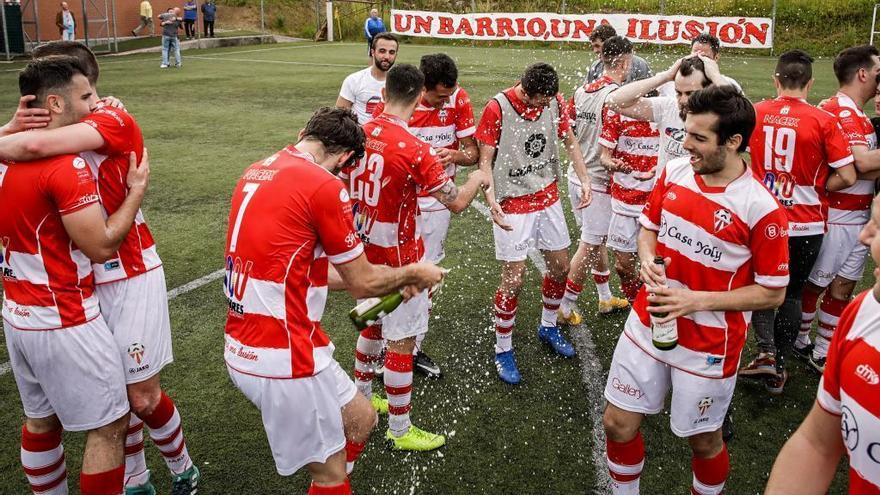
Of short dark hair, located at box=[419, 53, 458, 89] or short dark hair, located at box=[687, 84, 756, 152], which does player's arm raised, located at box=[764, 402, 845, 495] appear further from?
short dark hair, located at box=[419, 53, 458, 89]

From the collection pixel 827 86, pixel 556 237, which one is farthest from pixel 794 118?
pixel 827 86

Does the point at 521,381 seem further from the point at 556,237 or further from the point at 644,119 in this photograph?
the point at 644,119

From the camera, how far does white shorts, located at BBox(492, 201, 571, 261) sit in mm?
5660

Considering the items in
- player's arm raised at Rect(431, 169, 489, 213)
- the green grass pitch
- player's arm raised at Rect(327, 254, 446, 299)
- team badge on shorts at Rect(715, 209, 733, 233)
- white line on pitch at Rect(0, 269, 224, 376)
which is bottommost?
the green grass pitch

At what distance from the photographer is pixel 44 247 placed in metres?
3.28

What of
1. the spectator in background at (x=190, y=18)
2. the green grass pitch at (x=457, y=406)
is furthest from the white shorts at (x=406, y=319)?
the spectator in background at (x=190, y=18)

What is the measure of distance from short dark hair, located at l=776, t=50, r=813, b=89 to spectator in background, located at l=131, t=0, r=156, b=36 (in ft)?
118

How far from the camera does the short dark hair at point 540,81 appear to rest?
207 inches

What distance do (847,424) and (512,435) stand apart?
9.89 feet

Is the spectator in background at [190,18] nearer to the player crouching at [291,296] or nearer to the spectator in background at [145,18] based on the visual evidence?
the spectator in background at [145,18]

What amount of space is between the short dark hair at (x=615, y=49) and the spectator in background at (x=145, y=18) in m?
34.1

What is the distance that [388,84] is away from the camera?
4.34 meters

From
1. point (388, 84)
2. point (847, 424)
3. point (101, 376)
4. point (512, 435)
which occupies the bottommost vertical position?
point (512, 435)

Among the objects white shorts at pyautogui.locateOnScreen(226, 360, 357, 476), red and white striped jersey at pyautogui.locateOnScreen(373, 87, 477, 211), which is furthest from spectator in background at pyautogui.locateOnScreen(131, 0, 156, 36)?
white shorts at pyautogui.locateOnScreen(226, 360, 357, 476)
